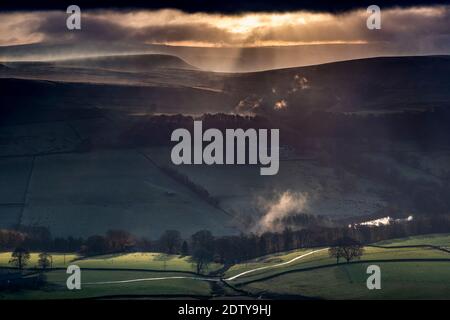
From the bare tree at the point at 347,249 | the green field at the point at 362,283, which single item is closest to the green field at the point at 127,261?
the green field at the point at 362,283

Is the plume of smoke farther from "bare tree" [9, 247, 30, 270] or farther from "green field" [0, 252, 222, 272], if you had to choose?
"bare tree" [9, 247, 30, 270]

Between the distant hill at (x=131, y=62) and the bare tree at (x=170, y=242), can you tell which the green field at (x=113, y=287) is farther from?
the distant hill at (x=131, y=62)

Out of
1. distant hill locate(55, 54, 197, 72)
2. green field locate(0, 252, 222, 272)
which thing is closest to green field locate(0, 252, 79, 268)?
green field locate(0, 252, 222, 272)

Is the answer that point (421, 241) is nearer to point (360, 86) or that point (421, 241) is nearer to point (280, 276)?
point (280, 276)

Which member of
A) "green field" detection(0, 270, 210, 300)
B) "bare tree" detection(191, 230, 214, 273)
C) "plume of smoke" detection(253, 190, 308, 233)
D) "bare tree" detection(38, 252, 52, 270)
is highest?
"plume of smoke" detection(253, 190, 308, 233)

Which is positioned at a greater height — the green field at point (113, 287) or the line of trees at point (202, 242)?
the line of trees at point (202, 242)
